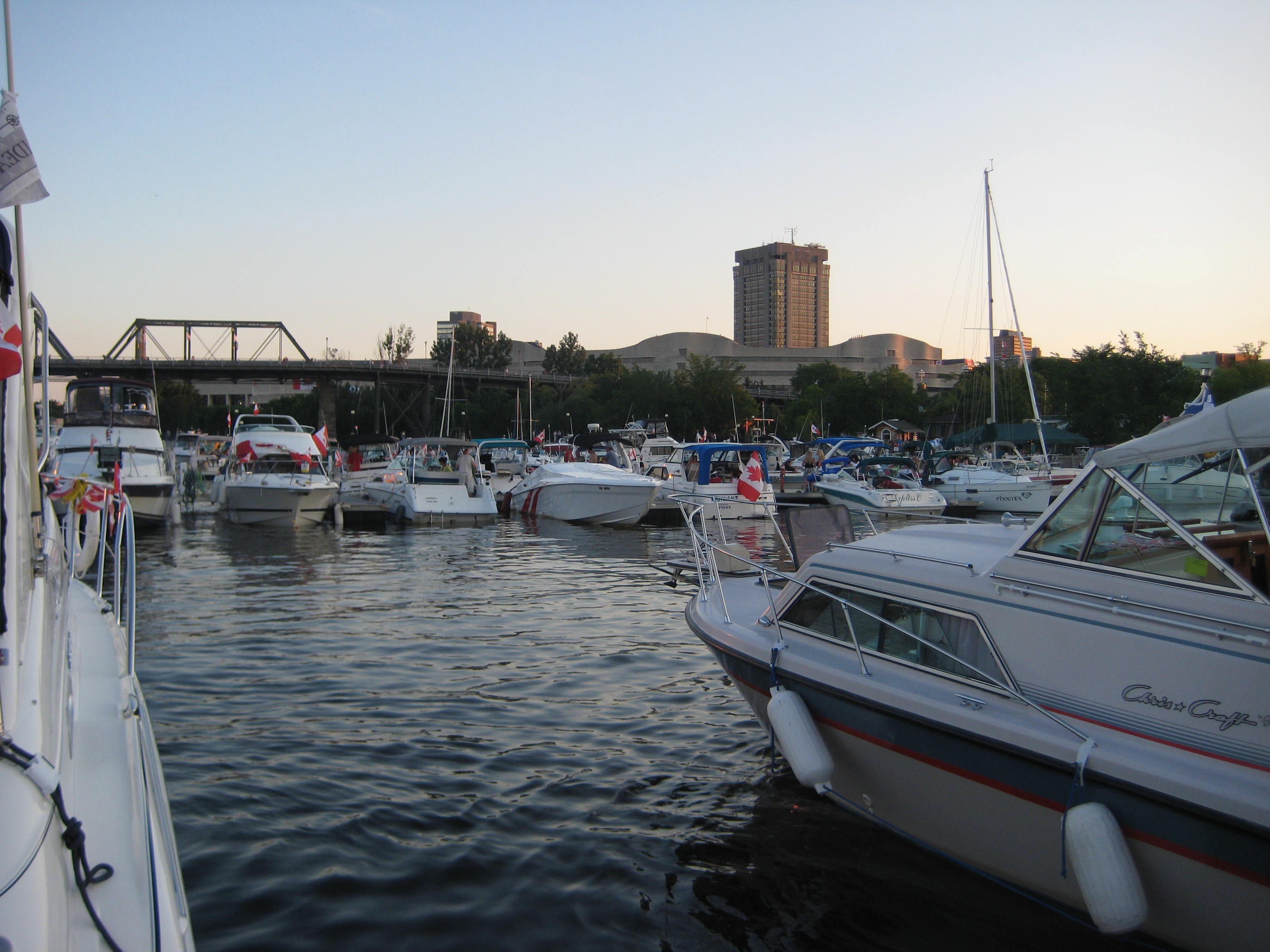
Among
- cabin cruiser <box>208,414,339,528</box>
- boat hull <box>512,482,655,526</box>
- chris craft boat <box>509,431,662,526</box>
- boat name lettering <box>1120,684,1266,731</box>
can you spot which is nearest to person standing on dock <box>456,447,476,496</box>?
chris craft boat <box>509,431,662,526</box>

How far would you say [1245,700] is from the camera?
13.2ft

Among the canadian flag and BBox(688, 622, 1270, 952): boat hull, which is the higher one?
the canadian flag

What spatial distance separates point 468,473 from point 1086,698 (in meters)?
24.6

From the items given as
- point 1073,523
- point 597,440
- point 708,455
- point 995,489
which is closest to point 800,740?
point 1073,523

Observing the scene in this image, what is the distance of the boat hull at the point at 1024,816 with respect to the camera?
3850 mm

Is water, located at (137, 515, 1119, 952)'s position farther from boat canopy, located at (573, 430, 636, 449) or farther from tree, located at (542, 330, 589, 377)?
tree, located at (542, 330, 589, 377)

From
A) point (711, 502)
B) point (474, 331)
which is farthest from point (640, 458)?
point (474, 331)

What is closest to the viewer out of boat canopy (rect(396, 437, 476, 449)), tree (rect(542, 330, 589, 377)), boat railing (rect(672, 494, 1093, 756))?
boat railing (rect(672, 494, 1093, 756))

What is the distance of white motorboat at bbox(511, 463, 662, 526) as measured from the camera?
26.8 metres

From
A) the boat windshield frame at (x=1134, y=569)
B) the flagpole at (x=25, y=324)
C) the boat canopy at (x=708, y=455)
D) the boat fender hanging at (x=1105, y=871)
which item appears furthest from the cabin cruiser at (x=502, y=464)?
the boat fender hanging at (x=1105, y=871)

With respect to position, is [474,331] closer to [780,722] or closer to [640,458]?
[640,458]

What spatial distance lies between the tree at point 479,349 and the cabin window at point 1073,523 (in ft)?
390

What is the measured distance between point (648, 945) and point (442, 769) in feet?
8.78

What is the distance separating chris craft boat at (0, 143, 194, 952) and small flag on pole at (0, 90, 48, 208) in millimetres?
16
